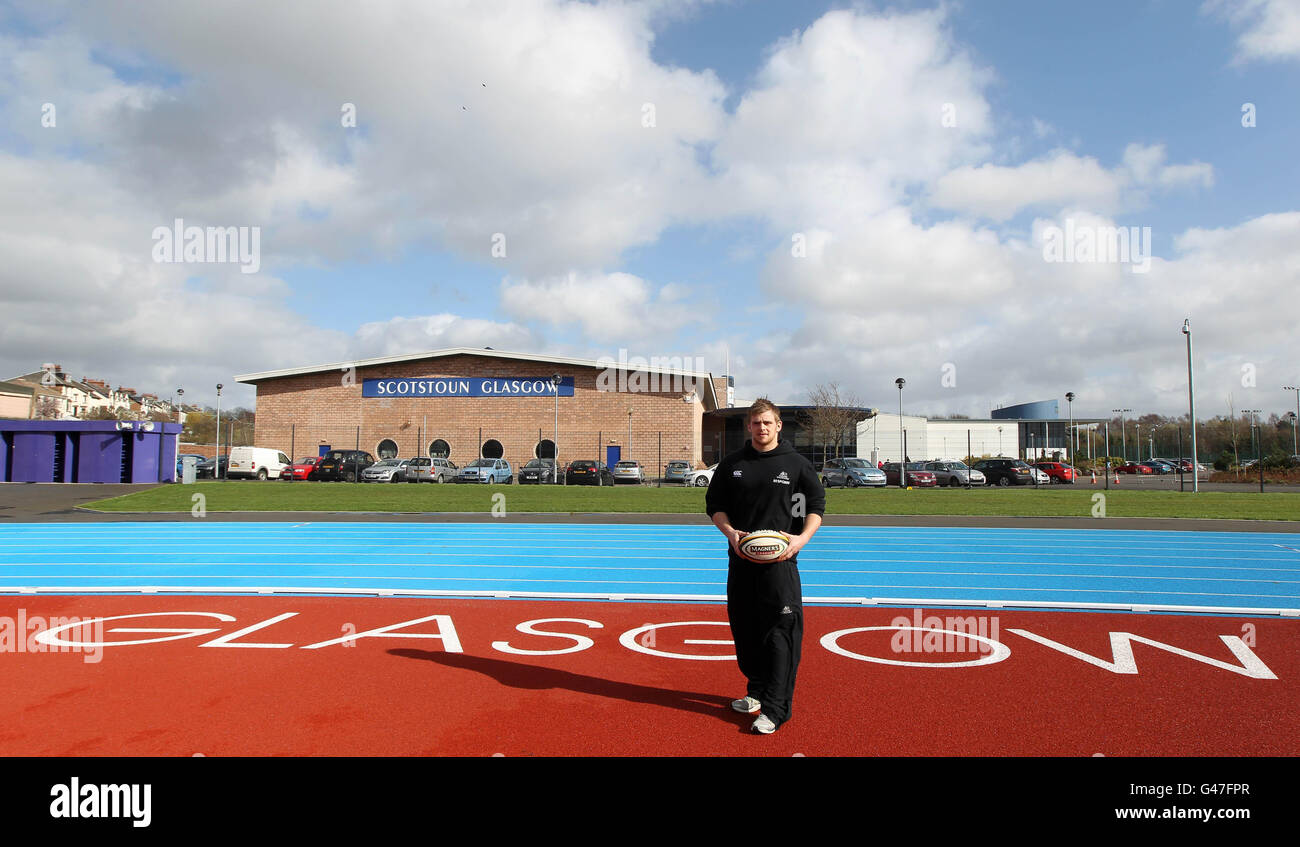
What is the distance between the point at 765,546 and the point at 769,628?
0.51 meters

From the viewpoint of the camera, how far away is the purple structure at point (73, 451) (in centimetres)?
3428

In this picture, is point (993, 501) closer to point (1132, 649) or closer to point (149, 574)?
point (1132, 649)

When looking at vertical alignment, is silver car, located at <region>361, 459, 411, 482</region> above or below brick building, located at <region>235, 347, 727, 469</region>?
below

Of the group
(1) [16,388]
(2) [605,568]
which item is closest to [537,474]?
(2) [605,568]

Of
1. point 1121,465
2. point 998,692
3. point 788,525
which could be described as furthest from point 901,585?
point 1121,465

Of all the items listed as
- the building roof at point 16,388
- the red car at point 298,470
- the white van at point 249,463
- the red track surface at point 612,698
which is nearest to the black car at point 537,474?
the red car at point 298,470

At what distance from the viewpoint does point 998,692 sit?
5.15m

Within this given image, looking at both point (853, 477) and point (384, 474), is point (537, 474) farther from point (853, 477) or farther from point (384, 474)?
point (853, 477)

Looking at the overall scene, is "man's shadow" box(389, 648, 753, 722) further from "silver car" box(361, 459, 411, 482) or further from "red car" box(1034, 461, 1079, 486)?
"red car" box(1034, 461, 1079, 486)

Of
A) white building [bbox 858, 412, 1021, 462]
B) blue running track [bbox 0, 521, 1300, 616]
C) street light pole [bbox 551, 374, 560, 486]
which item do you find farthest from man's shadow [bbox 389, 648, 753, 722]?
white building [bbox 858, 412, 1021, 462]

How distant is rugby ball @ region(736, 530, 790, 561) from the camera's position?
4574 mm

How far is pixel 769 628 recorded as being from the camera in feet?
15.2

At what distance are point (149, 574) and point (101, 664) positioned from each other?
5.43m

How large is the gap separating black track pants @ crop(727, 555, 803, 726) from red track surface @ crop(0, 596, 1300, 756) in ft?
0.70
